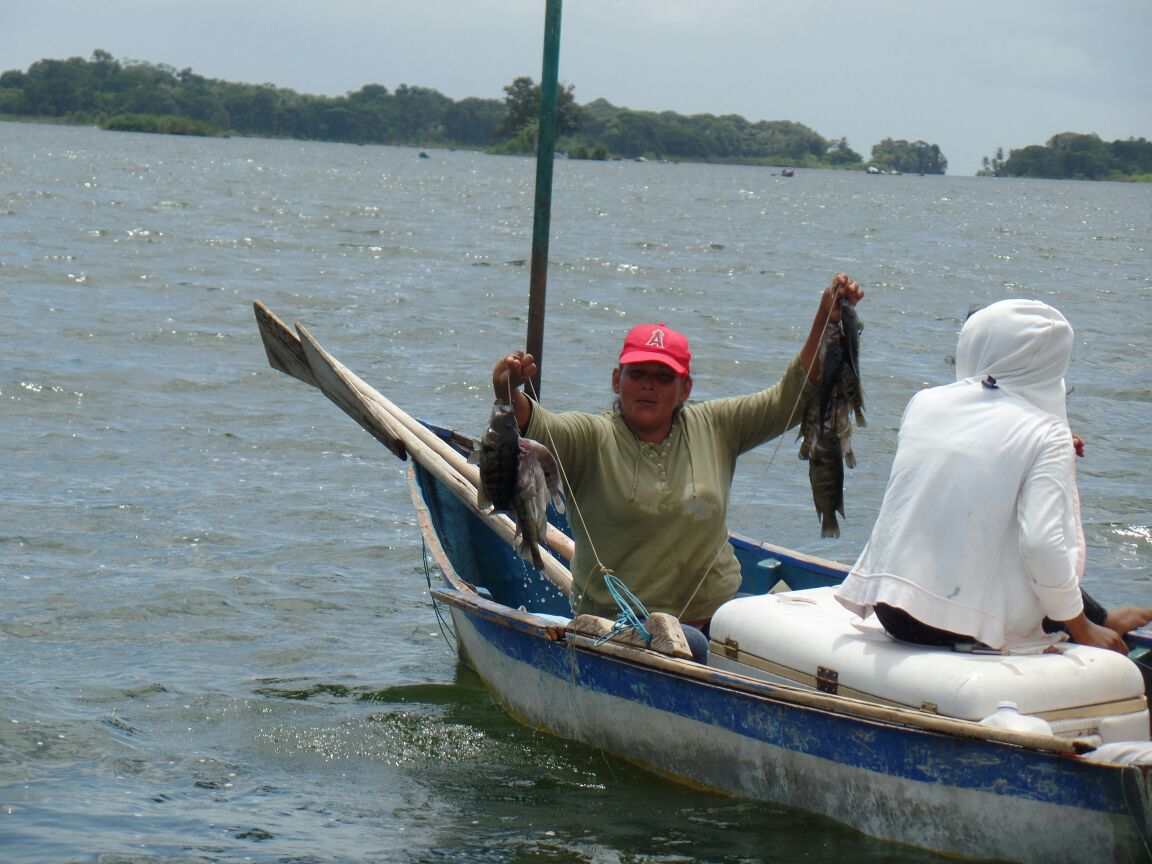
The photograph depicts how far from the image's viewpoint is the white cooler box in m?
4.74

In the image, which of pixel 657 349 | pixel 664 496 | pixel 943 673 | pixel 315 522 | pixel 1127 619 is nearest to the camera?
pixel 943 673

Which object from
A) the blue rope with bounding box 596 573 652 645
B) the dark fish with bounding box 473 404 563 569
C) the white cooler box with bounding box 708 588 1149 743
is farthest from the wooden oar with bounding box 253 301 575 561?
the white cooler box with bounding box 708 588 1149 743

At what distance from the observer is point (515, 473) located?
204 inches

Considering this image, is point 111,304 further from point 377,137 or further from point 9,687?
point 377,137

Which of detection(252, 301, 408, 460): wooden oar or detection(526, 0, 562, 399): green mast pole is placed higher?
detection(526, 0, 562, 399): green mast pole

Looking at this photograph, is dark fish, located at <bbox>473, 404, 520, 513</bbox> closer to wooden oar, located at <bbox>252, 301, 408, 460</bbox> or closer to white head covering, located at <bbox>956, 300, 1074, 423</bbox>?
white head covering, located at <bbox>956, 300, 1074, 423</bbox>

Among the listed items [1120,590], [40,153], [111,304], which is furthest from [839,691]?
[40,153]

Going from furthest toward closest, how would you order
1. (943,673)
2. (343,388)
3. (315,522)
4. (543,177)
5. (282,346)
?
1. (315,522)
2. (543,177)
3. (282,346)
4. (343,388)
5. (943,673)

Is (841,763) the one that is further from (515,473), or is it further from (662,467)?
(515,473)

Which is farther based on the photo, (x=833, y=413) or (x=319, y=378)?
(x=319, y=378)

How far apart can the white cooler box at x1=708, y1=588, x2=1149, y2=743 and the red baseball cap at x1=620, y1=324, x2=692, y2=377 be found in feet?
3.05

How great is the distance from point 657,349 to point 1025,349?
1.33m

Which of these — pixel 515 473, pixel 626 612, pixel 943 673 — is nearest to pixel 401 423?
pixel 626 612

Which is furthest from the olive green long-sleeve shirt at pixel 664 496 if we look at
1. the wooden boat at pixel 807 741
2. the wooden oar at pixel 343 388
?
the wooden oar at pixel 343 388
